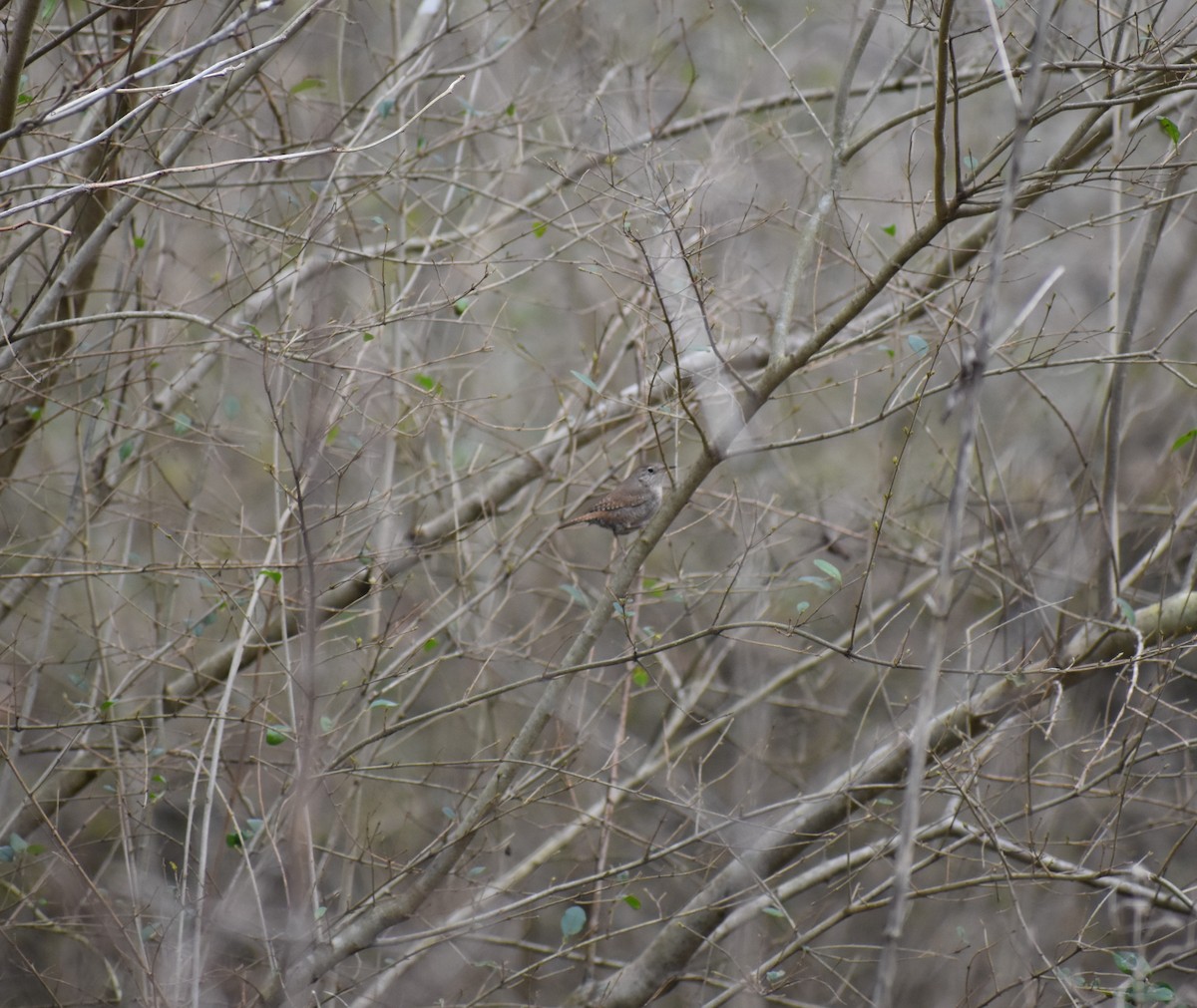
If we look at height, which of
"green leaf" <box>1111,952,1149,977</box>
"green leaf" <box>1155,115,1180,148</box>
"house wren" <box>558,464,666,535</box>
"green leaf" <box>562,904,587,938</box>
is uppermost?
"green leaf" <box>1155,115,1180,148</box>

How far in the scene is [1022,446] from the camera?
323 inches

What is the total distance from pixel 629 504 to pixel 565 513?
42 cm

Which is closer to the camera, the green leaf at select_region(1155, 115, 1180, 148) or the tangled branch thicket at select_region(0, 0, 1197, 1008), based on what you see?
the green leaf at select_region(1155, 115, 1180, 148)

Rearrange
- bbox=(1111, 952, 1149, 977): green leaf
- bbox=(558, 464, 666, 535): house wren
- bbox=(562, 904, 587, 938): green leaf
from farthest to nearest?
bbox=(558, 464, 666, 535): house wren, bbox=(562, 904, 587, 938): green leaf, bbox=(1111, 952, 1149, 977): green leaf

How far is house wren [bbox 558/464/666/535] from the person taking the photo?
554 centimetres

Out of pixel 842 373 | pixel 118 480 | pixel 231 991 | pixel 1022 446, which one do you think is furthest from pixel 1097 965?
pixel 118 480

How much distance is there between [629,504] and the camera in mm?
5637

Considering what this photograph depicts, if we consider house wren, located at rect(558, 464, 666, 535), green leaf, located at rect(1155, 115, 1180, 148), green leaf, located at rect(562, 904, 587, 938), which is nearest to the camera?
green leaf, located at rect(1155, 115, 1180, 148)

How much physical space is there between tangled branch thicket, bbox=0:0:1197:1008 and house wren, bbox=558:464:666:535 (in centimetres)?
19

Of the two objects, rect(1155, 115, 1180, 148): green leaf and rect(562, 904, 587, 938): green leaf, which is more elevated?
rect(1155, 115, 1180, 148): green leaf

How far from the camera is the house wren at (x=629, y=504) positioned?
5.54 meters

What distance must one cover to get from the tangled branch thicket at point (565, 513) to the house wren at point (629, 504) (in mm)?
189

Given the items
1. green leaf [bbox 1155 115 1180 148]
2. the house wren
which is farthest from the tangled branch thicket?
the house wren

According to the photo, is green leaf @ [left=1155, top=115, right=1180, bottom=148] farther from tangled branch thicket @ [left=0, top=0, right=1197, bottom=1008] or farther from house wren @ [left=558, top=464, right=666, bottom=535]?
house wren @ [left=558, top=464, right=666, bottom=535]
